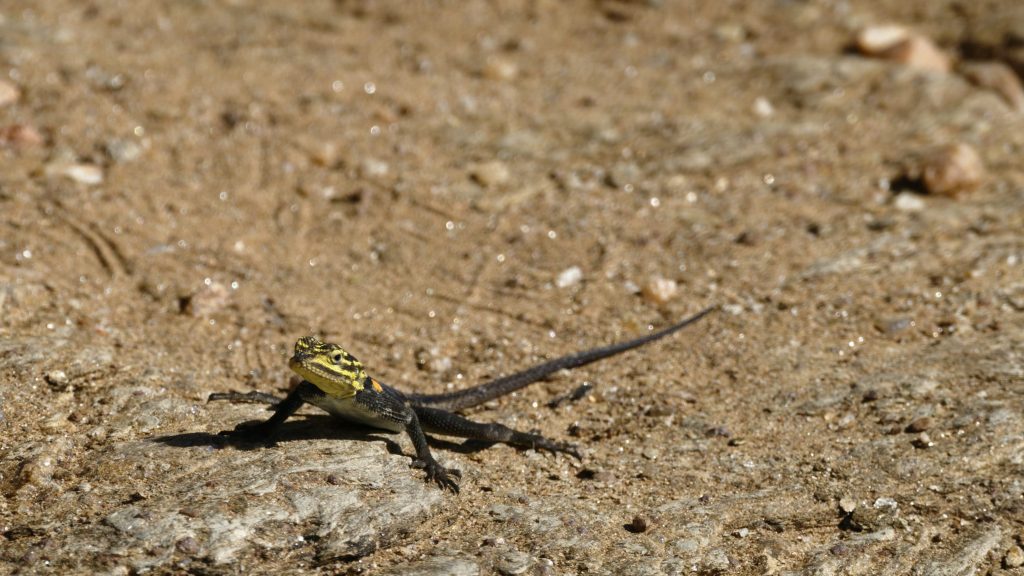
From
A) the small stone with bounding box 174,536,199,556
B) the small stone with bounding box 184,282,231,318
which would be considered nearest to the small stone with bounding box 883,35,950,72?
the small stone with bounding box 184,282,231,318

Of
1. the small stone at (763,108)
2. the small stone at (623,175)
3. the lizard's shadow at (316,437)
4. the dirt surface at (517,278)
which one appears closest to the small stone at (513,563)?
the dirt surface at (517,278)

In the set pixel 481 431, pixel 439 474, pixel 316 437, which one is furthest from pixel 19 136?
pixel 439 474

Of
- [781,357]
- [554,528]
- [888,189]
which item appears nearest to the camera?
[554,528]

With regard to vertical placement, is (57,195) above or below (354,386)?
below

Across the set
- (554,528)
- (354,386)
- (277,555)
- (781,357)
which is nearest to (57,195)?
(354,386)

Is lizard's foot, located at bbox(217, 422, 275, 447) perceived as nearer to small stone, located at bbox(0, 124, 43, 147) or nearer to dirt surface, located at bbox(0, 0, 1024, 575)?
dirt surface, located at bbox(0, 0, 1024, 575)

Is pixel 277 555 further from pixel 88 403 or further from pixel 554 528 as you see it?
pixel 88 403

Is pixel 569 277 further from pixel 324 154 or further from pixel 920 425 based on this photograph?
pixel 920 425

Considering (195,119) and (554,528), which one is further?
(195,119)
